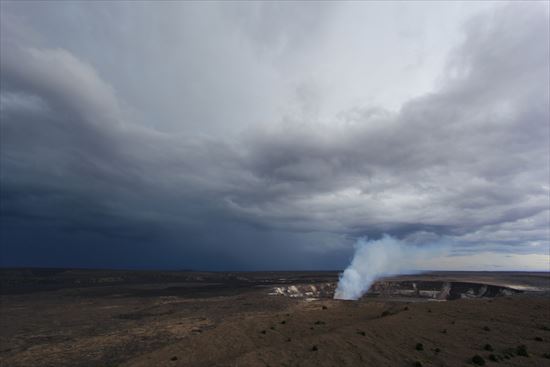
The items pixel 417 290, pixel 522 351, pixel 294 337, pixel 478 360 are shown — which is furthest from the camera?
pixel 417 290

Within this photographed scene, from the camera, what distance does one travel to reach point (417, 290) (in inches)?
4970

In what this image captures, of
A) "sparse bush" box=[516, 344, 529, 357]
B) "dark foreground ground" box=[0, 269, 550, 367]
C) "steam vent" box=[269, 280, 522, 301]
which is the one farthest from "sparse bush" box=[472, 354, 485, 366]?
"steam vent" box=[269, 280, 522, 301]

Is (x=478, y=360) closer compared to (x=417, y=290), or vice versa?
(x=478, y=360)

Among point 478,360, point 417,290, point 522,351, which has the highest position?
point 417,290

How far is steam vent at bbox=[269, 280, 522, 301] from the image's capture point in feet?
371

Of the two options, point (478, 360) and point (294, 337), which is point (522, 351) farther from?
point (294, 337)

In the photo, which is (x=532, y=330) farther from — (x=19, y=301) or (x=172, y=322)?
(x=19, y=301)

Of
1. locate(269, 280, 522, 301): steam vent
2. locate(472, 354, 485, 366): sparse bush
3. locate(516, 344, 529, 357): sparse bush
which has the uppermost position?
locate(269, 280, 522, 301): steam vent

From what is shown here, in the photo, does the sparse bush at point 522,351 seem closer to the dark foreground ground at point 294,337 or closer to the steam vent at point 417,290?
the dark foreground ground at point 294,337

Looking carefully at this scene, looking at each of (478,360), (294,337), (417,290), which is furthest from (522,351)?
(417,290)

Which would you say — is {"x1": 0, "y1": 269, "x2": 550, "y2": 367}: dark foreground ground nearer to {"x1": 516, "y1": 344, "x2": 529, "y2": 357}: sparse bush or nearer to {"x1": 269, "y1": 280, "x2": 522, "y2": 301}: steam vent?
{"x1": 516, "y1": 344, "x2": 529, "y2": 357}: sparse bush

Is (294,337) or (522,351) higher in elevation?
(522,351)

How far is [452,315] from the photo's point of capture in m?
44.3

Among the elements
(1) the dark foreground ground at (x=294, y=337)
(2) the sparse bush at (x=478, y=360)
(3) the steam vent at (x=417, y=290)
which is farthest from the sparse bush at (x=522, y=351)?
(3) the steam vent at (x=417, y=290)
